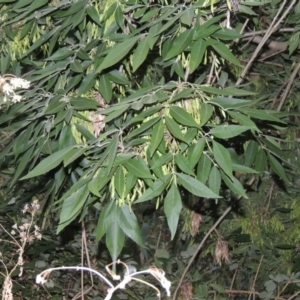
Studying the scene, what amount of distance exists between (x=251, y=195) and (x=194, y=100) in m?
1.37

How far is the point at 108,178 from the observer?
37.0 inches

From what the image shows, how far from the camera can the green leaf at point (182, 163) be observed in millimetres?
933

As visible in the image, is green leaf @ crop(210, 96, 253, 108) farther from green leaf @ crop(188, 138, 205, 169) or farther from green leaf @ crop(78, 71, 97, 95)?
green leaf @ crop(78, 71, 97, 95)

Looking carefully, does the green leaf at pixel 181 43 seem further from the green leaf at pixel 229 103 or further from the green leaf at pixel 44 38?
the green leaf at pixel 44 38

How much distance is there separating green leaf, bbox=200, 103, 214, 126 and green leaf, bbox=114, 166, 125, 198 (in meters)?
0.15

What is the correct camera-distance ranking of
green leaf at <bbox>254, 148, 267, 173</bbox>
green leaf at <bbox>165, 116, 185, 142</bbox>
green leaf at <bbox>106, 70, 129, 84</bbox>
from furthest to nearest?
green leaf at <bbox>254, 148, 267, 173</bbox>, green leaf at <bbox>106, 70, 129, 84</bbox>, green leaf at <bbox>165, 116, 185, 142</bbox>

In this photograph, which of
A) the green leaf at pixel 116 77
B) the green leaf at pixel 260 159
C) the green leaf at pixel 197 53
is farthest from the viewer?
the green leaf at pixel 260 159

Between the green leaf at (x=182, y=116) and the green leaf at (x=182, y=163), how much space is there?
0.07 m

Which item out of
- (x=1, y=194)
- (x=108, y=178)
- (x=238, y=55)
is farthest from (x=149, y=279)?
(x=108, y=178)

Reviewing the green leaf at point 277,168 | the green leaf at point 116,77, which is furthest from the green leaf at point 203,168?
the green leaf at point 277,168

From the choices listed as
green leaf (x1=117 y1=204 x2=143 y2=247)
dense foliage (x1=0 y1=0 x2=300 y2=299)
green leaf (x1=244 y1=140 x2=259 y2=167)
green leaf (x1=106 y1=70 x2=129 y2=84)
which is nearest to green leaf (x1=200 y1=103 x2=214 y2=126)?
dense foliage (x1=0 y1=0 x2=300 y2=299)

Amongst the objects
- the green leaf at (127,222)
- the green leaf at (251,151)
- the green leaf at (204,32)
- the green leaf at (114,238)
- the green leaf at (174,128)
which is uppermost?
the green leaf at (204,32)

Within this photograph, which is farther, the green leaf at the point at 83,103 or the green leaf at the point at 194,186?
the green leaf at the point at 83,103

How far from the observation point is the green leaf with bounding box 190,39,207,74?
3.28ft
